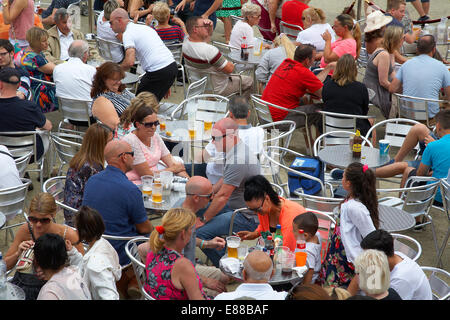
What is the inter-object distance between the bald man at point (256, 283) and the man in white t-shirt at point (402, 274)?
2.19 ft

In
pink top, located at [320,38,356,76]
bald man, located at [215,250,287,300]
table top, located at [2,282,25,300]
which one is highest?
pink top, located at [320,38,356,76]

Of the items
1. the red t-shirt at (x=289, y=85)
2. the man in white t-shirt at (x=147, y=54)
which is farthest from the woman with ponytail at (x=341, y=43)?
the man in white t-shirt at (x=147, y=54)

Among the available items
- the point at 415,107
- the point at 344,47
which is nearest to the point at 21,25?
the point at 344,47

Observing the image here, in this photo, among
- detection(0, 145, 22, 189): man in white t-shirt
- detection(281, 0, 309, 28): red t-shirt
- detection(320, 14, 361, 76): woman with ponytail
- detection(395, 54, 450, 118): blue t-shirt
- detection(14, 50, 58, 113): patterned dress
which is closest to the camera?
detection(0, 145, 22, 189): man in white t-shirt

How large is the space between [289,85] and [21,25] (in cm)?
383

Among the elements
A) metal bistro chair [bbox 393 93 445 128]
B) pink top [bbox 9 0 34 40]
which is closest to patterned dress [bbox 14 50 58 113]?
pink top [bbox 9 0 34 40]

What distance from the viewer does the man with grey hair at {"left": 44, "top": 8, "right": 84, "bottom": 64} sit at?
28.0ft

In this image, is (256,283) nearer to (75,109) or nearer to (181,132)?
(181,132)

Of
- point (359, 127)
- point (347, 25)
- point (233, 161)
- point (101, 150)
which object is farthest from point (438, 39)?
point (101, 150)

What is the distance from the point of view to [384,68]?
816cm

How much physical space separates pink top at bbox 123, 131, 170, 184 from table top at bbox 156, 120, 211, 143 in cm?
37

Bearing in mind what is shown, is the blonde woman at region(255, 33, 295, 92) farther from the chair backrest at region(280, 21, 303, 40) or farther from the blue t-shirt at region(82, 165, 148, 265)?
the blue t-shirt at region(82, 165, 148, 265)
